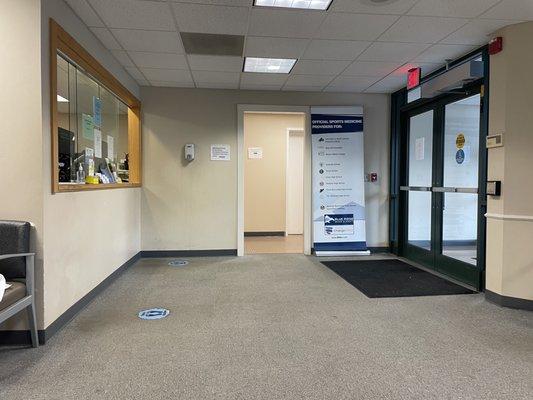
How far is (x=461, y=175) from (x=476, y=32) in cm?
155

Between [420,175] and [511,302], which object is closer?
[511,302]

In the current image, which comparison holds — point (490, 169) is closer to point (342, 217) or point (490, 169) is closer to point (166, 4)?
point (342, 217)

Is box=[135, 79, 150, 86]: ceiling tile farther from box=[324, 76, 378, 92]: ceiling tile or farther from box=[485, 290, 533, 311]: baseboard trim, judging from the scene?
box=[485, 290, 533, 311]: baseboard trim

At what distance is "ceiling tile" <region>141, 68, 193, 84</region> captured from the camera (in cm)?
448

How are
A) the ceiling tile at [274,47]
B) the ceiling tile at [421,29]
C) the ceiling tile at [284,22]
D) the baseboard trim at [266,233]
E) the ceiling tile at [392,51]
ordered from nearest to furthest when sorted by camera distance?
the ceiling tile at [284,22] → the ceiling tile at [421,29] → the ceiling tile at [274,47] → the ceiling tile at [392,51] → the baseboard trim at [266,233]

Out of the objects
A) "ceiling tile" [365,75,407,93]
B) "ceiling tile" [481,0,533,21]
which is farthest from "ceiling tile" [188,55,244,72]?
"ceiling tile" [481,0,533,21]

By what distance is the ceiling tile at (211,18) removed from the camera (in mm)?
2920

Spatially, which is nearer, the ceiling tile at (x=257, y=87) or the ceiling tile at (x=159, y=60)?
the ceiling tile at (x=159, y=60)

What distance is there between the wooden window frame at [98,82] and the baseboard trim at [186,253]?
1.01m

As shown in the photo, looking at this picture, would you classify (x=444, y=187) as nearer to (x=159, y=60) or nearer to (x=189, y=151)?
(x=189, y=151)

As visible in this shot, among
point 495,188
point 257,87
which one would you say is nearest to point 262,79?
point 257,87

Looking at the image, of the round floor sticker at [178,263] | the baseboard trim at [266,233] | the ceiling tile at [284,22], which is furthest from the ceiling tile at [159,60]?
the baseboard trim at [266,233]

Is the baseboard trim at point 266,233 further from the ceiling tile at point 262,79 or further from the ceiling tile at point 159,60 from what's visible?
the ceiling tile at point 159,60

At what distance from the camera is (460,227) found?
430 centimetres
